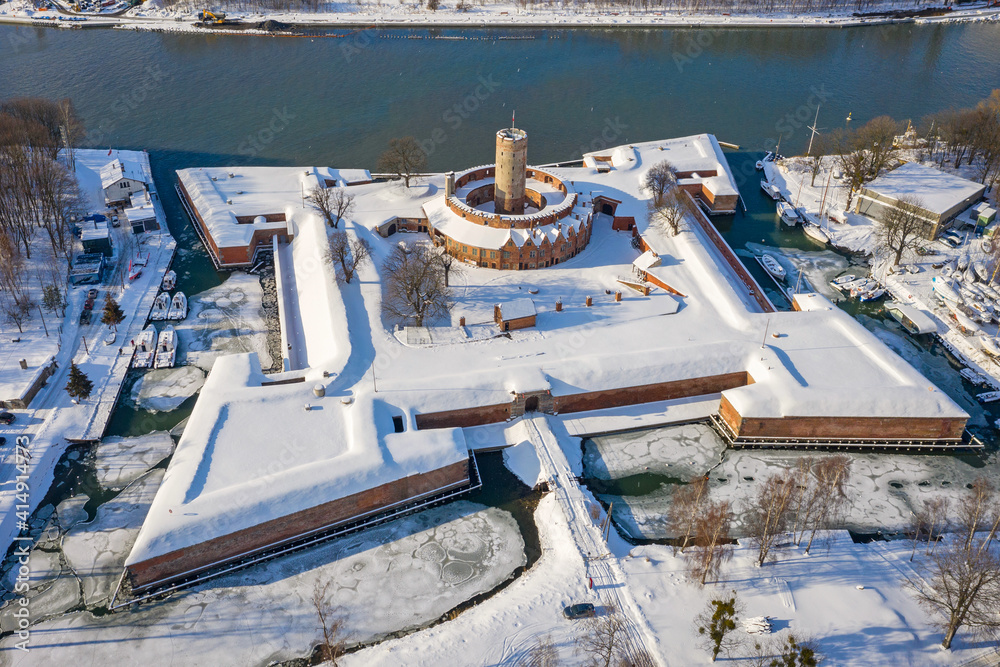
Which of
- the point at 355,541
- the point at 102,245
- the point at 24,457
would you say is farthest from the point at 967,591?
the point at 102,245

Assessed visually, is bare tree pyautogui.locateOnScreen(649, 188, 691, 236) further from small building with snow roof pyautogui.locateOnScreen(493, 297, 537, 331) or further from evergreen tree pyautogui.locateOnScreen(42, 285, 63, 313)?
evergreen tree pyautogui.locateOnScreen(42, 285, 63, 313)

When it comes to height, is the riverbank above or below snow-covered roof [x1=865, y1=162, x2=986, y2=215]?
above

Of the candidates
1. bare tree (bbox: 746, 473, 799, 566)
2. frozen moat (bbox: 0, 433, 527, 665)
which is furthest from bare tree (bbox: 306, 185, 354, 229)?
bare tree (bbox: 746, 473, 799, 566)

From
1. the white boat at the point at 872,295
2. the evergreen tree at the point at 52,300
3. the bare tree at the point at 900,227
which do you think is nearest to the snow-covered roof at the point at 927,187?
the bare tree at the point at 900,227

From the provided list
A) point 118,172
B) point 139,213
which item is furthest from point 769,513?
point 118,172

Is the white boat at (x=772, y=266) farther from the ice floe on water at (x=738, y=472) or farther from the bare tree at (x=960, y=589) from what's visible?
the bare tree at (x=960, y=589)

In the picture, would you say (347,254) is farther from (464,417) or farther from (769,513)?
(769,513)

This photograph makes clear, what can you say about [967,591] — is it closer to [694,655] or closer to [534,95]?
[694,655]

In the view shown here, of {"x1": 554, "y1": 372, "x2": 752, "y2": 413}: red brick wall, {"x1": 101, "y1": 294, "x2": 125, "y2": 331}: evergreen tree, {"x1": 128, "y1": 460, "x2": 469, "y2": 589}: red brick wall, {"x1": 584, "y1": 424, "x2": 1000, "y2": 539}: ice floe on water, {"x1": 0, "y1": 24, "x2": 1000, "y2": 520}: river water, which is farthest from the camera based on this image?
{"x1": 0, "y1": 24, "x2": 1000, "y2": 520}: river water
